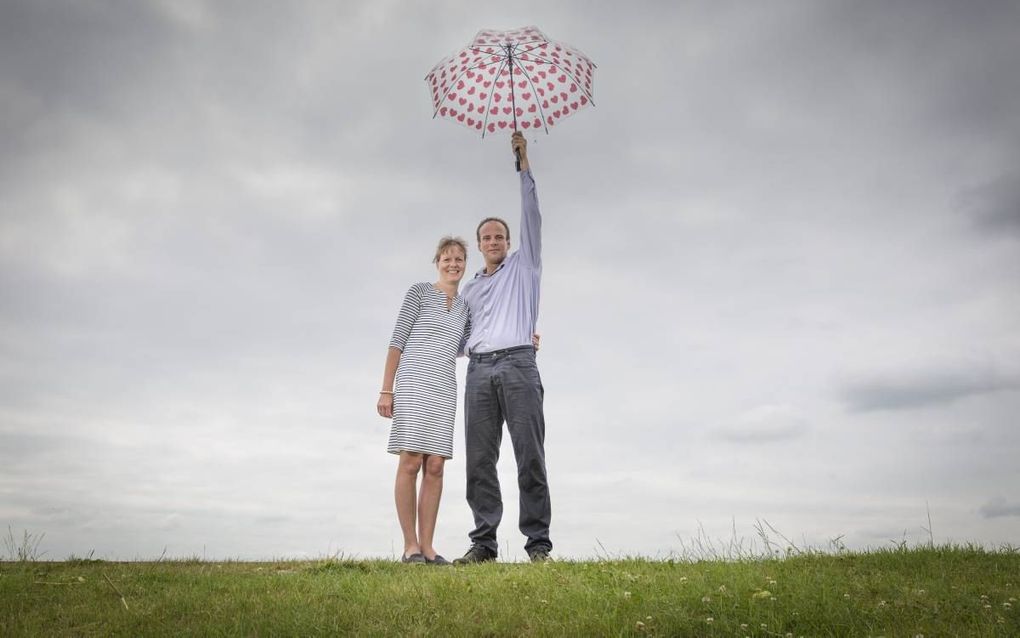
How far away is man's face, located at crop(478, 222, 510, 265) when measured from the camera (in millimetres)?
9906

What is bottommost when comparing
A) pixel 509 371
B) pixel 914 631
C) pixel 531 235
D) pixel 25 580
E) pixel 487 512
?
pixel 914 631

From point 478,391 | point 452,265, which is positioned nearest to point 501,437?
point 478,391

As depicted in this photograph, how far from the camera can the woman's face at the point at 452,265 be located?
9.88 meters

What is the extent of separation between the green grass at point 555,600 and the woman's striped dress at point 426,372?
5.30ft

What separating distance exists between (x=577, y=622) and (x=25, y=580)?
5.60 m

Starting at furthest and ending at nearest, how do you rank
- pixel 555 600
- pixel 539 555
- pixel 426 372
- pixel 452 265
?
pixel 452 265
pixel 426 372
pixel 539 555
pixel 555 600

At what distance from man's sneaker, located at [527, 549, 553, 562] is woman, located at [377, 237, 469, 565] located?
959mm

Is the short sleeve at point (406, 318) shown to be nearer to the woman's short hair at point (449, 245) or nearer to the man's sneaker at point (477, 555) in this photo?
the woman's short hair at point (449, 245)

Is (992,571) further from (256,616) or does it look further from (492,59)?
(492,59)

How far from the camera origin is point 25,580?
7.93 m

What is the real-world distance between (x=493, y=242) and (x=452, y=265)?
0.56m

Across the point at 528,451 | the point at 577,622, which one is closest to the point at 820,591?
the point at 577,622

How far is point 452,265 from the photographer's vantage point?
390 inches

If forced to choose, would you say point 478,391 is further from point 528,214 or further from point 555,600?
point 555,600
